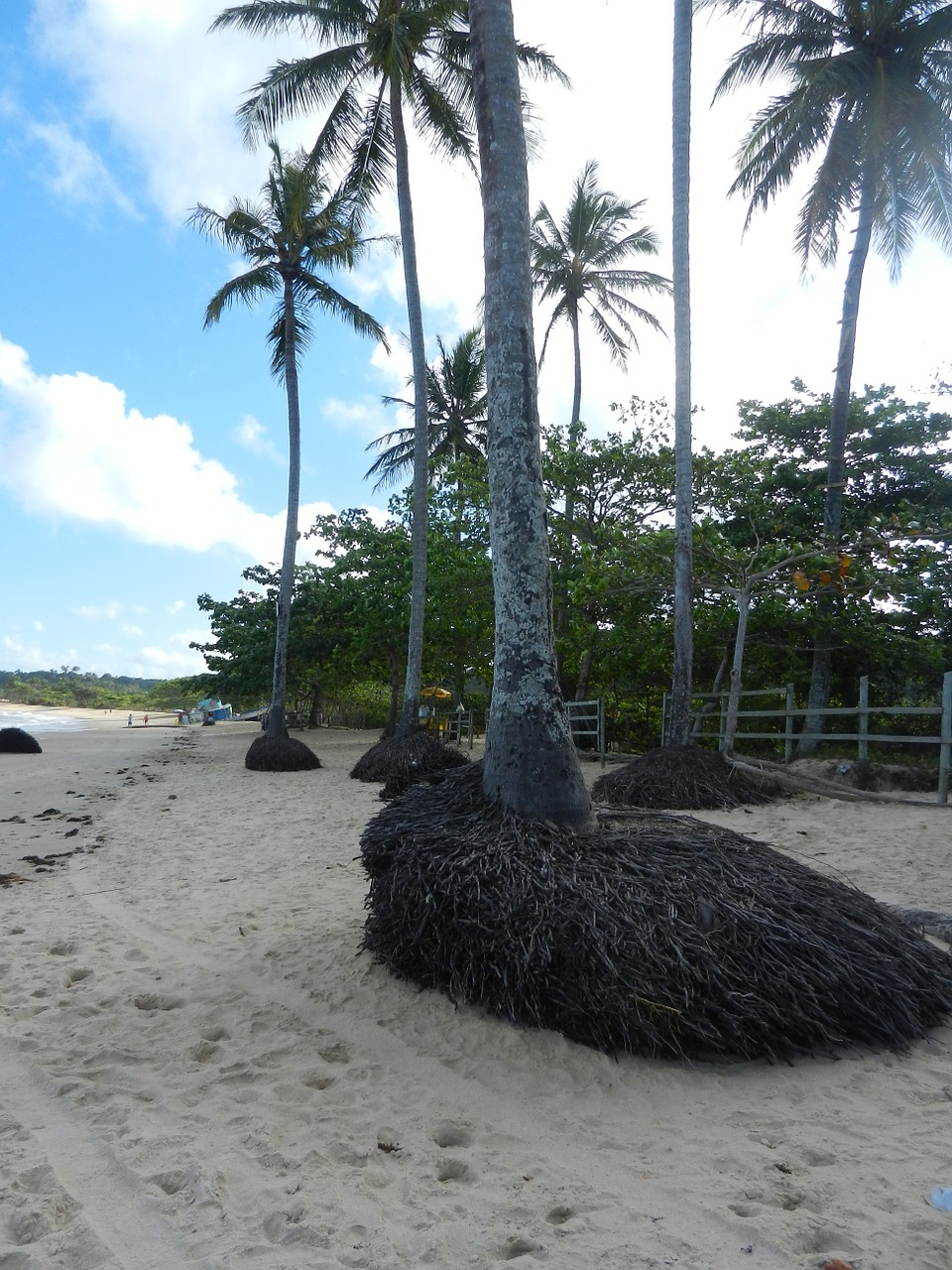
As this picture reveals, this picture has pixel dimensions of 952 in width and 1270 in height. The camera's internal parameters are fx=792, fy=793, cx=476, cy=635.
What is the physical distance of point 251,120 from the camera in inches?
550

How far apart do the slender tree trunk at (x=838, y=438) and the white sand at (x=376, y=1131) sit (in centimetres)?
1019

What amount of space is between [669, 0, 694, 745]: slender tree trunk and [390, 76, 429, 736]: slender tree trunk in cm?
495

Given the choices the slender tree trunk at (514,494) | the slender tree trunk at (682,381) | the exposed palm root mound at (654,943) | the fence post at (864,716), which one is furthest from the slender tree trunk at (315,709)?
the exposed palm root mound at (654,943)

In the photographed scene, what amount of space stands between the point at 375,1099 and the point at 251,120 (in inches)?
623

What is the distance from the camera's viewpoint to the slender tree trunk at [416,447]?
1425 cm

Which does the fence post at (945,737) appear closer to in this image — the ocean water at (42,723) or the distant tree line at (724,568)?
the distant tree line at (724,568)

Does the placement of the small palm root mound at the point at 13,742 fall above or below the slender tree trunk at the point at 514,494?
below

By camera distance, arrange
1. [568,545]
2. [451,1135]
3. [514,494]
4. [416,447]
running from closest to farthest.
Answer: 1. [451,1135]
2. [514,494]
3. [416,447]
4. [568,545]

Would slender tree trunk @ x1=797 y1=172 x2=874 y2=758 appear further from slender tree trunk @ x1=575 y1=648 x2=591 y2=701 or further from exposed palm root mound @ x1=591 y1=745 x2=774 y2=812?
slender tree trunk @ x1=575 y1=648 x2=591 y2=701

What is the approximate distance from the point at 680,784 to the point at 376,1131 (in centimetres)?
781

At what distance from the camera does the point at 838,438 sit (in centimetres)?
1352

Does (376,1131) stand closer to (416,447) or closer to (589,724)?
(416,447)

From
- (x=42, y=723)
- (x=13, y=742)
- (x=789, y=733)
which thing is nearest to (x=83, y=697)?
(x=42, y=723)

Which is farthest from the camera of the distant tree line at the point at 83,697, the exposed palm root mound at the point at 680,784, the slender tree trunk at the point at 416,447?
the distant tree line at the point at 83,697
